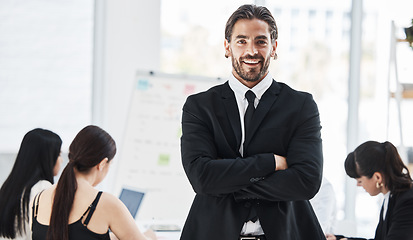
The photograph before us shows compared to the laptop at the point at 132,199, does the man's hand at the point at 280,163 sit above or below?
above

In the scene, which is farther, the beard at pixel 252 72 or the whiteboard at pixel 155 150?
the whiteboard at pixel 155 150

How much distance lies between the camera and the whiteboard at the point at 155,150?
13.0 feet

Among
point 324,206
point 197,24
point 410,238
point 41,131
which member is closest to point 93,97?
point 197,24

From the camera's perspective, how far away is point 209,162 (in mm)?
1747

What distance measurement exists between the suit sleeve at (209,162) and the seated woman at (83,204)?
20.3 inches

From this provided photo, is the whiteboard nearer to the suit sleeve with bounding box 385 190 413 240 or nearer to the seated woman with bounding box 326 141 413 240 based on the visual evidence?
the seated woman with bounding box 326 141 413 240

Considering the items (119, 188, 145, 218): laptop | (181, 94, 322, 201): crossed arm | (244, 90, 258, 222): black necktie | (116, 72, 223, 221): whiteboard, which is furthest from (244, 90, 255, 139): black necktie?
(116, 72, 223, 221): whiteboard

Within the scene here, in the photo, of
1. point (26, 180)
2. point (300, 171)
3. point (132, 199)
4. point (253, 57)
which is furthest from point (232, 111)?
point (132, 199)

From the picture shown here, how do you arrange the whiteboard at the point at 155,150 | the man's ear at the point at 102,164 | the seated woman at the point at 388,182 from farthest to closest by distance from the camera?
the whiteboard at the point at 155,150 < the seated woman at the point at 388,182 < the man's ear at the point at 102,164

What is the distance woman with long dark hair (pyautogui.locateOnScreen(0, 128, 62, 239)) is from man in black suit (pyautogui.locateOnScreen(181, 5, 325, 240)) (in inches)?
46.6

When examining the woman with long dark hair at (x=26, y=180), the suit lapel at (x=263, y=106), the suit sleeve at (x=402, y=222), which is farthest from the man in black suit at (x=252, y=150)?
the woman with long dark hair at (x=26, y=180)

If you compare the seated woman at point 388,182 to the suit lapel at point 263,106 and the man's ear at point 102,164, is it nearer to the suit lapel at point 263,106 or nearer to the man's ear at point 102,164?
the suit lapel at point 263,106

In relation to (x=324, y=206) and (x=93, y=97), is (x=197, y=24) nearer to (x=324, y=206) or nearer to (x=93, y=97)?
(x=93, y=97)

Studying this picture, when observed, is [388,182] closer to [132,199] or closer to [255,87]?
[255,87]
